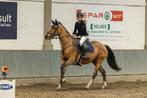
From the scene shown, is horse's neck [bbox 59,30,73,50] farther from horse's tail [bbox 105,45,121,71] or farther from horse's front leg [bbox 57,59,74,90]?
horse's tail [bbox 105,45,121,71]

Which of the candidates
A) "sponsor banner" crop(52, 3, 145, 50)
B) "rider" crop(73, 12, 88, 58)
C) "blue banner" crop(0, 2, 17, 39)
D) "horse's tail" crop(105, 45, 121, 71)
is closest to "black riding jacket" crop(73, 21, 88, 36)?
"rider" crop(73, 12, 88, 58)

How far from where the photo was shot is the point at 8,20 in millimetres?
20547

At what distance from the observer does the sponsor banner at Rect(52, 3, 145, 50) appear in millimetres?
21859

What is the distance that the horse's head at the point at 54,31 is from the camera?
19547 millimetres

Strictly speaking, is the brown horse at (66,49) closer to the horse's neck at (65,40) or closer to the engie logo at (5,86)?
the horse's neck at (65,40)

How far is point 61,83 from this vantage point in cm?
1972

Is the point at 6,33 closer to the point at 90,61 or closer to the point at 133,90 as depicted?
the point at 90,61

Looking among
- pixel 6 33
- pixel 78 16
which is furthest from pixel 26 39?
pixel 78 16

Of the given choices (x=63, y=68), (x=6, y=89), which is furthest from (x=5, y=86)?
(x=63, y=68)

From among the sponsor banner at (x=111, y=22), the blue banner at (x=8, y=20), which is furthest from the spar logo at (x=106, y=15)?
the blue banner at (x=8, y=20)

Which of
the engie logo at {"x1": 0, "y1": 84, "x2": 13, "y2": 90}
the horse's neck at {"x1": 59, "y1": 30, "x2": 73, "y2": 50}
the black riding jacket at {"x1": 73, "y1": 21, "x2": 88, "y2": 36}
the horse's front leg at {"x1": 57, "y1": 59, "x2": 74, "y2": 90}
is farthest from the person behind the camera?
the black riding jacket at {"x1": 73, "y1": 21, "x2": 88, "y2": 36}

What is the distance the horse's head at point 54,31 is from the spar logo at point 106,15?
265cm

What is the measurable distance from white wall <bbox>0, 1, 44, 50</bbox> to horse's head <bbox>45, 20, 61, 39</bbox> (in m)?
1.50

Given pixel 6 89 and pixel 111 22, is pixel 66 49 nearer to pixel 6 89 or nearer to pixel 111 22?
pixel 111 22
